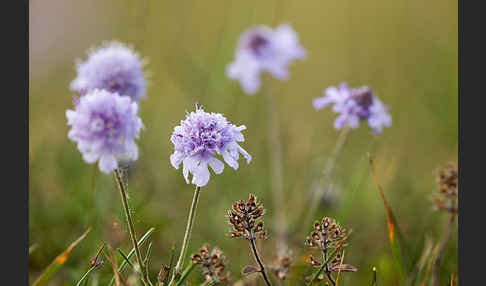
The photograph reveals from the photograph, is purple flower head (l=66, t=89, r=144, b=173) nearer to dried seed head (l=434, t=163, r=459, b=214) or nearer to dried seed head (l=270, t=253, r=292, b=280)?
dried seed head (l=270, t=253, r=292, b=280)

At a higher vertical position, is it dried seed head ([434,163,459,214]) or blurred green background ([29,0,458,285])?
blurred green background ([29,0,458,285])

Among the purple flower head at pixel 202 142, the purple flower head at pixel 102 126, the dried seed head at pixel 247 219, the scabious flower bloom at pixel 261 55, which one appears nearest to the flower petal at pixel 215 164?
the purple flower head at pixel 202 142

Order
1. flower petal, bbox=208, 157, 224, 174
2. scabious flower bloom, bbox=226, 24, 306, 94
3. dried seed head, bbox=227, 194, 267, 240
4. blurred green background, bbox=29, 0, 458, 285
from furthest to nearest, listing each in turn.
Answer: scabious flower bloom, bbox=226, 24, 306, 94, blurred green background, bbox=29, 0, 458, 285, flower petal, bbox=208, 157, 224, 174, dried seed head, bbox=227, 194, 267, 240

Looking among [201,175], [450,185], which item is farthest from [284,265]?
[450,185]

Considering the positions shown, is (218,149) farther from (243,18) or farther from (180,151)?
(243,18)

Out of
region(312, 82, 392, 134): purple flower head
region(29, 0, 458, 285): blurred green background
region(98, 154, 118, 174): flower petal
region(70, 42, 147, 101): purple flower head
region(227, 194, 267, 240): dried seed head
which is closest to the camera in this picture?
region(98, 154, 118, 174): flower petal

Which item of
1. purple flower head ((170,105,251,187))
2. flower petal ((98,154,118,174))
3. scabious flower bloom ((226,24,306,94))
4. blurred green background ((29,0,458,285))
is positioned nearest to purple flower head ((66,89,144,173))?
flower petal ((98,154,118,174))
